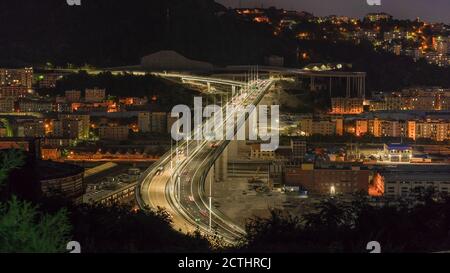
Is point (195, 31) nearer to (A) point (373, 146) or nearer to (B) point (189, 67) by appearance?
(B) point (189, 67)

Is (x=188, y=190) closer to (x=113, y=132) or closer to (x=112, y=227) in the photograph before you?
(x=112, y=227)

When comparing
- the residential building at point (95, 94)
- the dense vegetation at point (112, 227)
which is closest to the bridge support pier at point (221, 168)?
the dense vegetation at point (112, 227)

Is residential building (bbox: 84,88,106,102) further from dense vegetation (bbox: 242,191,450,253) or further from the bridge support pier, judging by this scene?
dense vegetation (bbox: 242,191,450,253)

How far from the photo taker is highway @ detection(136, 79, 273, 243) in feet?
12.6

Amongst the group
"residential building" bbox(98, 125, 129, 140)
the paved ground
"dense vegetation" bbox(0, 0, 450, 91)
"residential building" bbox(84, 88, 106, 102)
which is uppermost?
"dense vegetation" bbox(0, 0, 450, 91)

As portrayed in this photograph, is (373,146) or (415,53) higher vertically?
(415,53)

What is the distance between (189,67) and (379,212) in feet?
32.0

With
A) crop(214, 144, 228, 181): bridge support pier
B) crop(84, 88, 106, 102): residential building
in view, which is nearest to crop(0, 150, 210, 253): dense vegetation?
crop(214, 144, 228, 181): bridge support pier

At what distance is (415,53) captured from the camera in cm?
1516

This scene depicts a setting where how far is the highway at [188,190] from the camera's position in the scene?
385 cm

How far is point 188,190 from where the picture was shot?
4.56 meters

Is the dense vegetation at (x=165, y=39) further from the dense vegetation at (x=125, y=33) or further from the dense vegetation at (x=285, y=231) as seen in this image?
the dense vegetation at (x=285, y=231)

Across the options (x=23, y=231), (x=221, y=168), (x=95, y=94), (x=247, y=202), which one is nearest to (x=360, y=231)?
(x=23, y=231)
